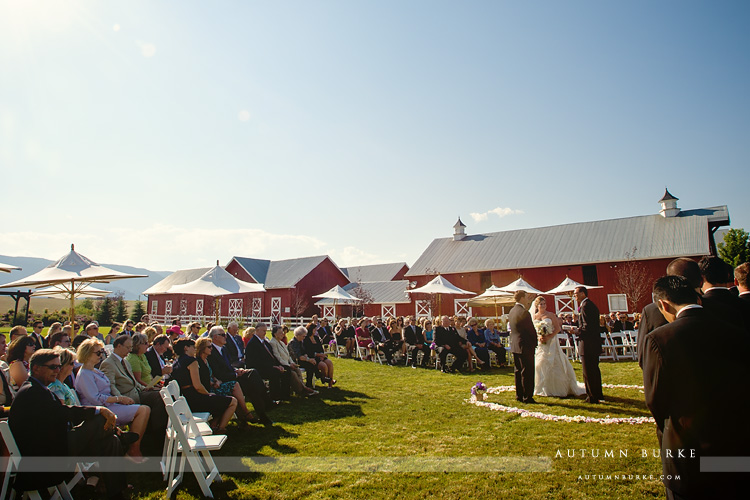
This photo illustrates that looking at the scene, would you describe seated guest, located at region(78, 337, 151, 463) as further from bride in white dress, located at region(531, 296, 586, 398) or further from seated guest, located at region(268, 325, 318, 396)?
bride in white dress, located at region(531, 296, 586, 398)

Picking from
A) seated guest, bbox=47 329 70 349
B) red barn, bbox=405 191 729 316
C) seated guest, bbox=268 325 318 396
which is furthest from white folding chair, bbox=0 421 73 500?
red barn, bbox=405 191 729 316

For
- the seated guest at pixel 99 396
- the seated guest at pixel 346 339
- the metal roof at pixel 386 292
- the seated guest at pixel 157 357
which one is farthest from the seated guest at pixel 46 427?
the metal roof at pixel 386 292

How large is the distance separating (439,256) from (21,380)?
1194 inches

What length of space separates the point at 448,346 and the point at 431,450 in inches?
283

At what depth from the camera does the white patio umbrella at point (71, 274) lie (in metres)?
10.4

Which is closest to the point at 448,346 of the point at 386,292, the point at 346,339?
the point at 346,339

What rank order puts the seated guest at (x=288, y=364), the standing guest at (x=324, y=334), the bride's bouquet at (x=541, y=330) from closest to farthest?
the bride's bouquet at (x=541, y=330) → the seated guest at (x=288, y=364) → the standing guest at (x=324, y=334)

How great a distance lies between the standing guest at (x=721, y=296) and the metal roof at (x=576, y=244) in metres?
24.4

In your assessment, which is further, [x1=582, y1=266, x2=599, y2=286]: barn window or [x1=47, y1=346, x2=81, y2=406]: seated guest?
[x1=582, y1=266, x2=599, y2=286]: barn window

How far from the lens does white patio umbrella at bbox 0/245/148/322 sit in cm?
1041

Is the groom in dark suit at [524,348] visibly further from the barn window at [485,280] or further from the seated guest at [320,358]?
the barn window at [485,280]

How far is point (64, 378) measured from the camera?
4.25 m

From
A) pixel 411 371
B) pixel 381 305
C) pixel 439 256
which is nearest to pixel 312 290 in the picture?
pixel 381 305

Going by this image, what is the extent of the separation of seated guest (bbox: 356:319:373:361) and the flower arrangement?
642 cm
